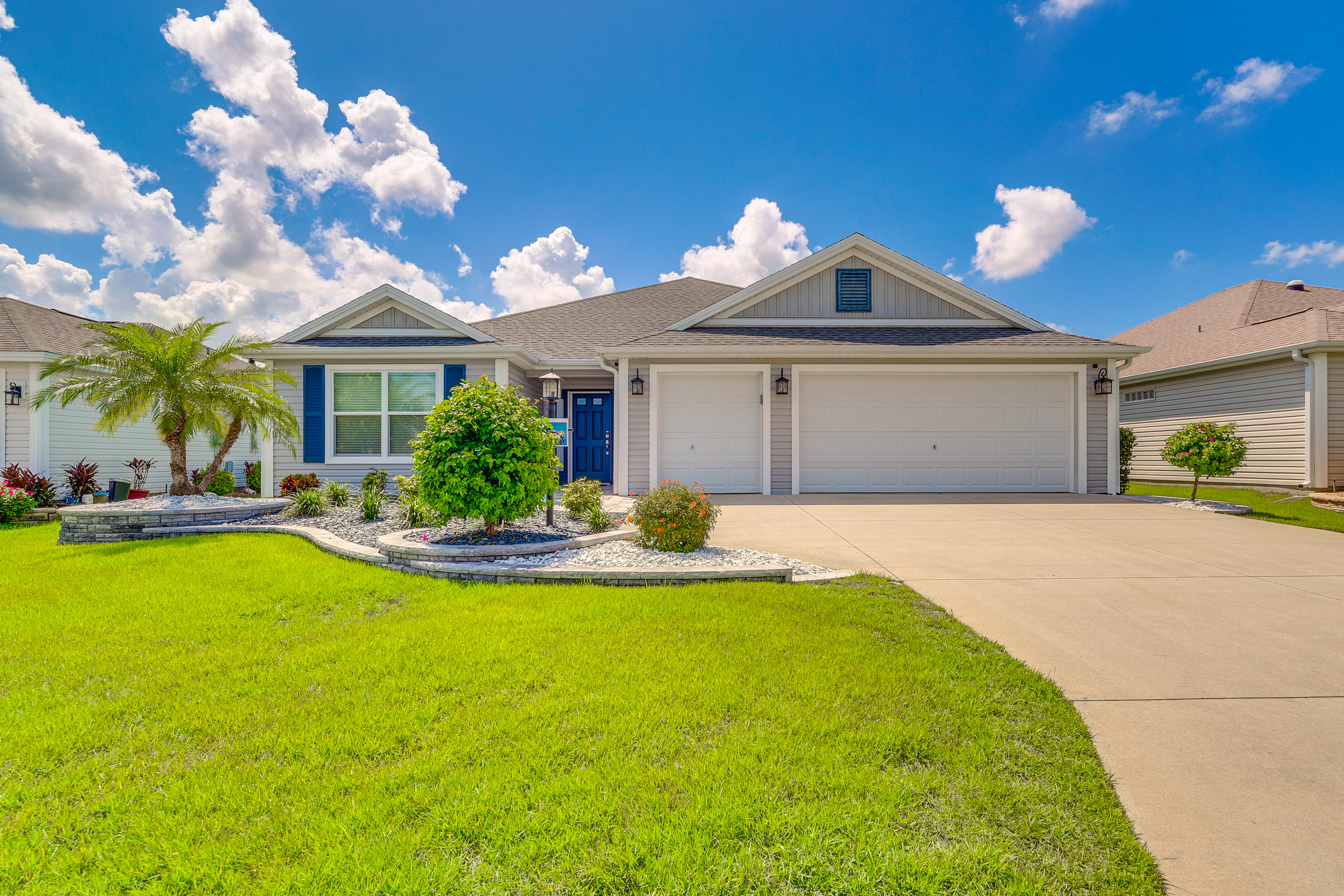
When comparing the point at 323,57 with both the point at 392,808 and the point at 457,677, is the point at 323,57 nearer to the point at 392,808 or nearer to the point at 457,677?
the point at 457,677

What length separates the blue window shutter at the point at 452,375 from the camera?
10234mm

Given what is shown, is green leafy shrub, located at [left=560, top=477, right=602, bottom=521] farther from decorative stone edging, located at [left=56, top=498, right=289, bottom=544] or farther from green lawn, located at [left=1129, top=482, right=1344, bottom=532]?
green lawn, located at [left=1129, top=482, right=1344, bottom=532]

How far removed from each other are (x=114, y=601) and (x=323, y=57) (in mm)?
9614

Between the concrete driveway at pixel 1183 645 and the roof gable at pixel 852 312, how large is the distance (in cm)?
522

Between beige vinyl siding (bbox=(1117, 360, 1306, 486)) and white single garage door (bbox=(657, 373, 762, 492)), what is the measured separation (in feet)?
28.4

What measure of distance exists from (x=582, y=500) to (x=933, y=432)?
744cm

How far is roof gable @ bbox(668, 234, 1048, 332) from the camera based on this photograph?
36.7 ft

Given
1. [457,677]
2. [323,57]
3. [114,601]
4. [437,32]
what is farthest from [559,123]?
[457,677]

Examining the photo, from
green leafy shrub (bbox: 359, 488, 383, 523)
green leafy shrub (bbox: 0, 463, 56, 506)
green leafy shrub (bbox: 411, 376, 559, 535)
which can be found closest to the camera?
green leafy shrub (bbox: 411, 376, 559, 535)

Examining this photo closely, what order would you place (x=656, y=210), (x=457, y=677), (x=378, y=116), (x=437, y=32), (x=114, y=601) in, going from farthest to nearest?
(x=656, y=210), (x=378, y=116), (x=437, y=32), (x=114, y=601), (x=457, y=677)

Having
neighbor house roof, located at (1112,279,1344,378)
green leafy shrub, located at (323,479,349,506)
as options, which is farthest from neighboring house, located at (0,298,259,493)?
neighbor house roof, located at (1112,279,1344,378)

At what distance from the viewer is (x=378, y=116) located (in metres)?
10.0

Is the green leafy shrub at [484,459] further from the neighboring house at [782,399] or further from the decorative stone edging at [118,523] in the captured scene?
the neighboring house at [782,399]

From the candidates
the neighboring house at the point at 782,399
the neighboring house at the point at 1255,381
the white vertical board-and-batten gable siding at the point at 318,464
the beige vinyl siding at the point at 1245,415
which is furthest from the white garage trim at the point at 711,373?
the neighboring house at the point at 1255,381
